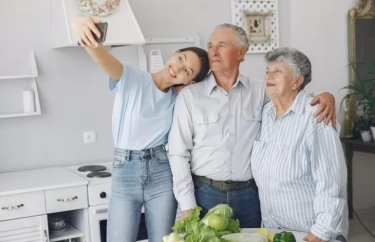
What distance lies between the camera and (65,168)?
3.67m

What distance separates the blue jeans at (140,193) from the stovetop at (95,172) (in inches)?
35.3

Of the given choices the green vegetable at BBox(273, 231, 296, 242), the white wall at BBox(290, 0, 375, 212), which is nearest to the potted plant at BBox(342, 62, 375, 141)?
the white wall at BBox(290, 0, 375, 212)

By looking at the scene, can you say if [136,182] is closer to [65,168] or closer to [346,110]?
[65,168]

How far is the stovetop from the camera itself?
3.32 metres

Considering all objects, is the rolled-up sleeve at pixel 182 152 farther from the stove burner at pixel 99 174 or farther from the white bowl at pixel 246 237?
the stove burner at pixel 99 174

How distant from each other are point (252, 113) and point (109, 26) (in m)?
1.44

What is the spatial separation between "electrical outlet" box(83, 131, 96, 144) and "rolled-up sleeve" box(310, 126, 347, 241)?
211cm

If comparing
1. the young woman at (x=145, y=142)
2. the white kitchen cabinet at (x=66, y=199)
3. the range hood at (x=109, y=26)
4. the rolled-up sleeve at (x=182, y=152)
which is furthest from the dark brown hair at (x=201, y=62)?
the white kitchen cabinet at (x=66, y=199)

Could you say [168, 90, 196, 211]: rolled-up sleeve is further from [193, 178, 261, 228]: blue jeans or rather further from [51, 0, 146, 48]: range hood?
[51, 0, 146, 48]: range hood

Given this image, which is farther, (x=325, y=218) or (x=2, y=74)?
(x=2, y=74)

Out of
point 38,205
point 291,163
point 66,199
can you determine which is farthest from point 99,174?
point 291,163

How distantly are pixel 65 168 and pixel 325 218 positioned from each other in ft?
7.02

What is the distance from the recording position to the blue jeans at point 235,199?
236cm

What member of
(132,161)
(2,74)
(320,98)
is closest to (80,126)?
(2,74)
